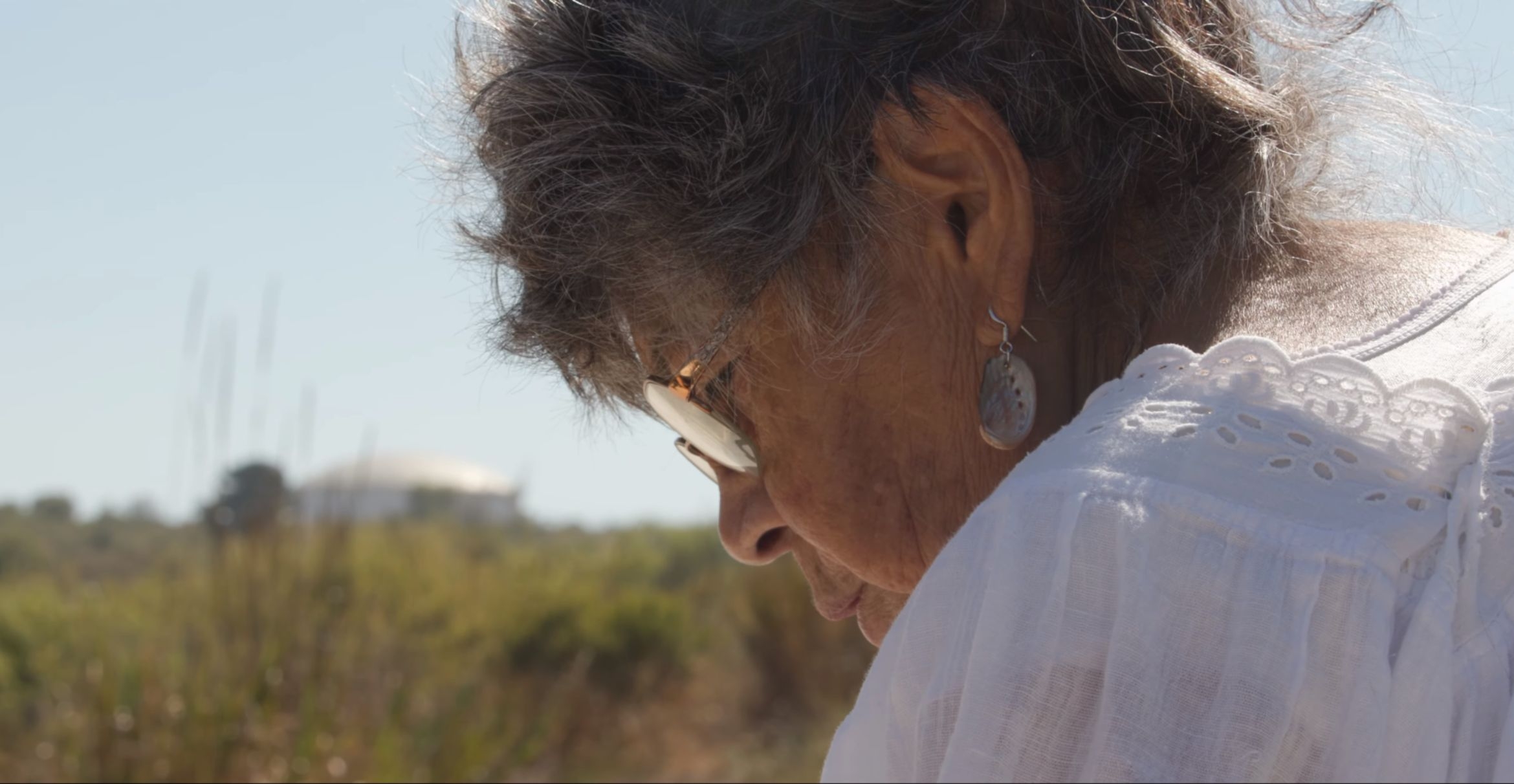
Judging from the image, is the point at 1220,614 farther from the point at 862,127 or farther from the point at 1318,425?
the point at 862,127

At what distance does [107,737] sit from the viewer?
13.0ft

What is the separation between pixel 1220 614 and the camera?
82 centimetres

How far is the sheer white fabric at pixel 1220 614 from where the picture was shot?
2.64 ft

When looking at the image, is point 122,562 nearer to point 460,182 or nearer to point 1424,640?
point 460,182

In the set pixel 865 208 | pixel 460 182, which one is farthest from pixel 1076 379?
pixel 460 182

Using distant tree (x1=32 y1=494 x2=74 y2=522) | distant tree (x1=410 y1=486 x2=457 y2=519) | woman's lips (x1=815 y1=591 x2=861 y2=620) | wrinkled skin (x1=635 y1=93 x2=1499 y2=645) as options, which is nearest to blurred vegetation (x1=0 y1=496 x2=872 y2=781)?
distant tree (x1=32 y1=494 x2=74 y2=522)

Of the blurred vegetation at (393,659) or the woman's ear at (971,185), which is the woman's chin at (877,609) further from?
the blurred vegetation at (393,659)

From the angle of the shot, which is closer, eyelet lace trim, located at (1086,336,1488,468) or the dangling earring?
eyelet lace trim, located at (1086,336,1488,468)

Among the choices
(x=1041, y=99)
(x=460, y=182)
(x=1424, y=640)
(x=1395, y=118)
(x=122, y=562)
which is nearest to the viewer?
(x=1424, y=640)

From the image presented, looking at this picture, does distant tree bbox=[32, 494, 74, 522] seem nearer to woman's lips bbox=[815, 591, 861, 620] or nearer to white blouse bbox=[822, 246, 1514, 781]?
woman's lips bbox=[815, 591, 861, 620]

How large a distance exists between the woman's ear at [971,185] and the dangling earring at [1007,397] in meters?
0.02

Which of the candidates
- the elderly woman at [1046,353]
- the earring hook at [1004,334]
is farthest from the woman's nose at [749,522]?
the earring hook at [1004,334]

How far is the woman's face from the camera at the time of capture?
1.23 meters

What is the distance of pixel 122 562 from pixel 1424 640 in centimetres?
1185
